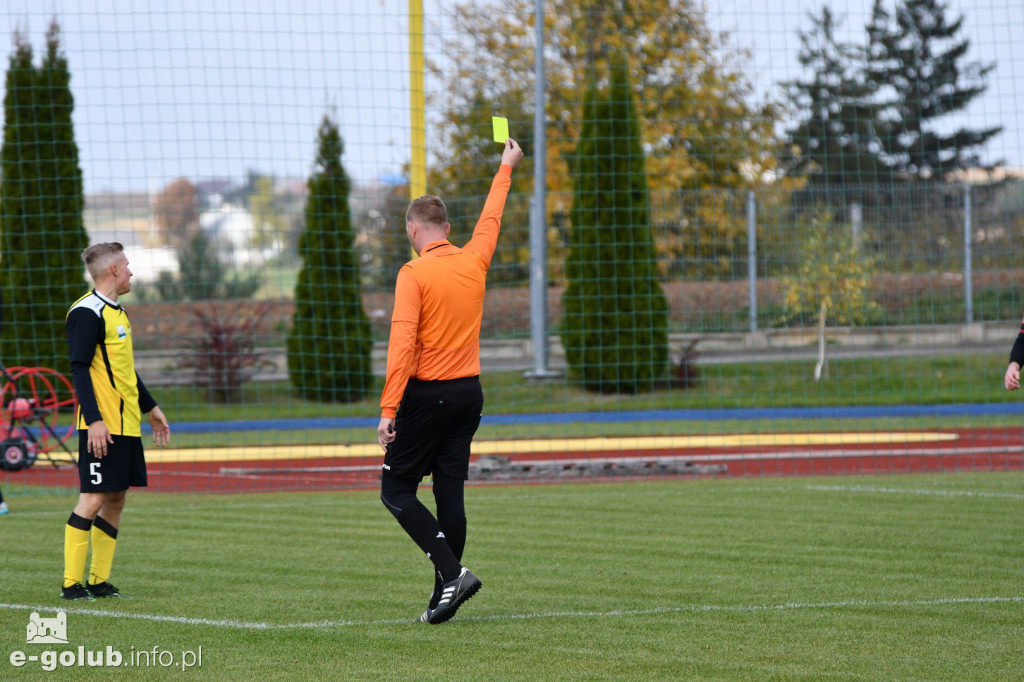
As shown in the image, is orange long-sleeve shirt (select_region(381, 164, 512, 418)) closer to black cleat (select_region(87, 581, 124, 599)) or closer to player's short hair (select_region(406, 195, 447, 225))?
player's short hair (select_region(406, 195, 447, 225))

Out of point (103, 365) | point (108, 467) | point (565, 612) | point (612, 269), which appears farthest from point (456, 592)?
point (612, 269)

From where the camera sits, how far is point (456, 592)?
501 centimetres

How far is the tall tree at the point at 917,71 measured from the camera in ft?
57.0

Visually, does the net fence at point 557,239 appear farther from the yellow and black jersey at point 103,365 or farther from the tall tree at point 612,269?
the yellow and black jersey at point 103,365

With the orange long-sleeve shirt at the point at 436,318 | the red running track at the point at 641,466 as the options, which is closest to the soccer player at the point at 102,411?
the orange long-sleeve shirt at the point at 436,318

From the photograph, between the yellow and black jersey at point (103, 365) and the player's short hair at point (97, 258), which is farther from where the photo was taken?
the player's short hair at point (97, 258)

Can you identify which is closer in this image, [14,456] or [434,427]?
[434,427]

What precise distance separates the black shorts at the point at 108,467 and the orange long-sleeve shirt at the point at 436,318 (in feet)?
5.60

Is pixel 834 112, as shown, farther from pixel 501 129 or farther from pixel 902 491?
pixel 501 129

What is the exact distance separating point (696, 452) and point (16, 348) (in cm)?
1153

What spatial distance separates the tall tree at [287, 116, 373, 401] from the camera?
1722 cm

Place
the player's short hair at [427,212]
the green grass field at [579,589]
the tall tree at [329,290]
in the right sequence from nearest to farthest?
1. the green grass field at [579,589]
2. the player's short hair at [427,212]
3. the tall tree at [329,290]

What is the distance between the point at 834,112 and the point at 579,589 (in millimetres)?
24345

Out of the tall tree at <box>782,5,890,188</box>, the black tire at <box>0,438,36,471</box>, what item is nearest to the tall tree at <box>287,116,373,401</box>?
the black tire at <box>0,438,36,471</box>
